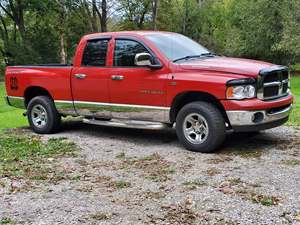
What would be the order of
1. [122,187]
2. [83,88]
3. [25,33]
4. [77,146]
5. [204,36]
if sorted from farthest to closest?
1. [204,36]
2. [25,33]
3. [83,88]
4. [77,146]
5. [122,187]

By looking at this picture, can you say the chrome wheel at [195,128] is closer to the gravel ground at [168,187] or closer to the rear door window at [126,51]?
the gravel ground at [168,187]

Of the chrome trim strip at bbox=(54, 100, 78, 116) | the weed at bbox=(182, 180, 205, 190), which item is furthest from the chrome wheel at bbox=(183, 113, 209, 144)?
the chrome trim strip at bbox=(54, 100, 78, 116)

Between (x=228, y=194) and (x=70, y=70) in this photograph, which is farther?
(x=70, y=70)

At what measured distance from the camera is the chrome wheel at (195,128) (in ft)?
24.4

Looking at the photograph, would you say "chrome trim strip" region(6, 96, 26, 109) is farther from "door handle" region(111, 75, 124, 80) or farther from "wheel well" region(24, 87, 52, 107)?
"door handle" region(111, 75, 124, 80)

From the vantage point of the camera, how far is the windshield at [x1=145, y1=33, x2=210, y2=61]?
811 centimetres

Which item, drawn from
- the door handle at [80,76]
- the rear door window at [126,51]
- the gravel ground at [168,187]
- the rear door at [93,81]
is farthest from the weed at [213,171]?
the door handle at [80,76]

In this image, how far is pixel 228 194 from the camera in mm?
5297

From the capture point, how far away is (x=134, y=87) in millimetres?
8172

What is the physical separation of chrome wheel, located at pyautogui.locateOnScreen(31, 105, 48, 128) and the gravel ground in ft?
6.09

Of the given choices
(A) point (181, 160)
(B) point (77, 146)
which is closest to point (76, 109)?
(B) point (77, 146)

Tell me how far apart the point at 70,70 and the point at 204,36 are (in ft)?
136

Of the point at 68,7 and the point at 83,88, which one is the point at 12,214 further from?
the point at 68,7

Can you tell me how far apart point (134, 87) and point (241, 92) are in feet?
6.48
